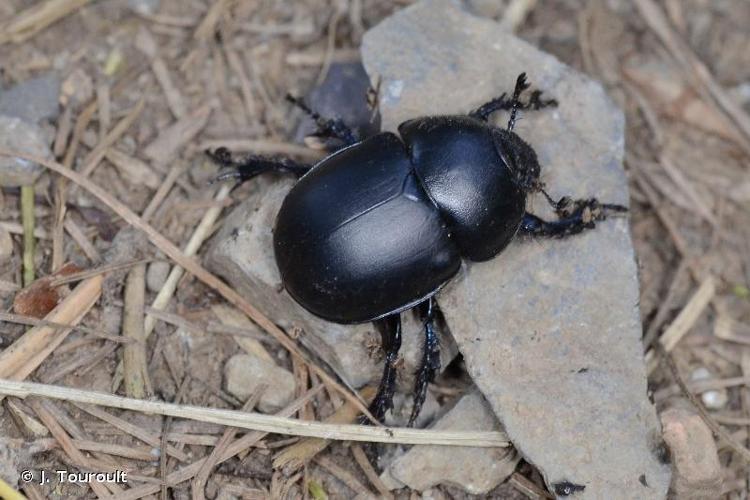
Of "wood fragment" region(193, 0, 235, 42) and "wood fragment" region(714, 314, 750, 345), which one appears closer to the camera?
"wood fragment" region(714, 314, 750, 345)

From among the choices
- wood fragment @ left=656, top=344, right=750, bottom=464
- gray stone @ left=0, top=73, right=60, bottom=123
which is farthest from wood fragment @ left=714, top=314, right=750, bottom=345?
gray stone @ left=0, top=73, right=60, bottom=123

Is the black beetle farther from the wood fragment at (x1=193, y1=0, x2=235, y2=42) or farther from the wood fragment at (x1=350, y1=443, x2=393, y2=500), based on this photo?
the wood fragment at (x1=193, y1=0, x2=235, y2=42)

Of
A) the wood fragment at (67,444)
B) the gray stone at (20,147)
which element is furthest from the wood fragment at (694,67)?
the wood fragment at (67,444)

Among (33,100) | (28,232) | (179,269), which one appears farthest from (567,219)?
(33,100)

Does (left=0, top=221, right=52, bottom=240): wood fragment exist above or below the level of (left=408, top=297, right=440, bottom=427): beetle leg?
above

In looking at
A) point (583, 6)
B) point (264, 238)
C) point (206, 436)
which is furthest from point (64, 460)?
point (583, 6)

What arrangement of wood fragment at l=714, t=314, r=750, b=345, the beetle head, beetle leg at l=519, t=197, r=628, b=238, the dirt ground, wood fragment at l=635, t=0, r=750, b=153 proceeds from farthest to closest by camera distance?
1. wood fragment at l=635, t=0, r=750, b=153
2. wood fragment at l=714, t=314, r=750, b=345
3. beetle leg at l=519, t=197, r=628, b=238
4. the beetle head
5. the dirt ground

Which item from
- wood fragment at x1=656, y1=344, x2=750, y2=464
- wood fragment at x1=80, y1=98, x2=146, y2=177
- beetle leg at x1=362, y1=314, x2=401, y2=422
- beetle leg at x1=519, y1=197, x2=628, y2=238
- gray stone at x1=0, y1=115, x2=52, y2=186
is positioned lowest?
wood fragment at x1=656, y1=344, x2=750, y2=464
